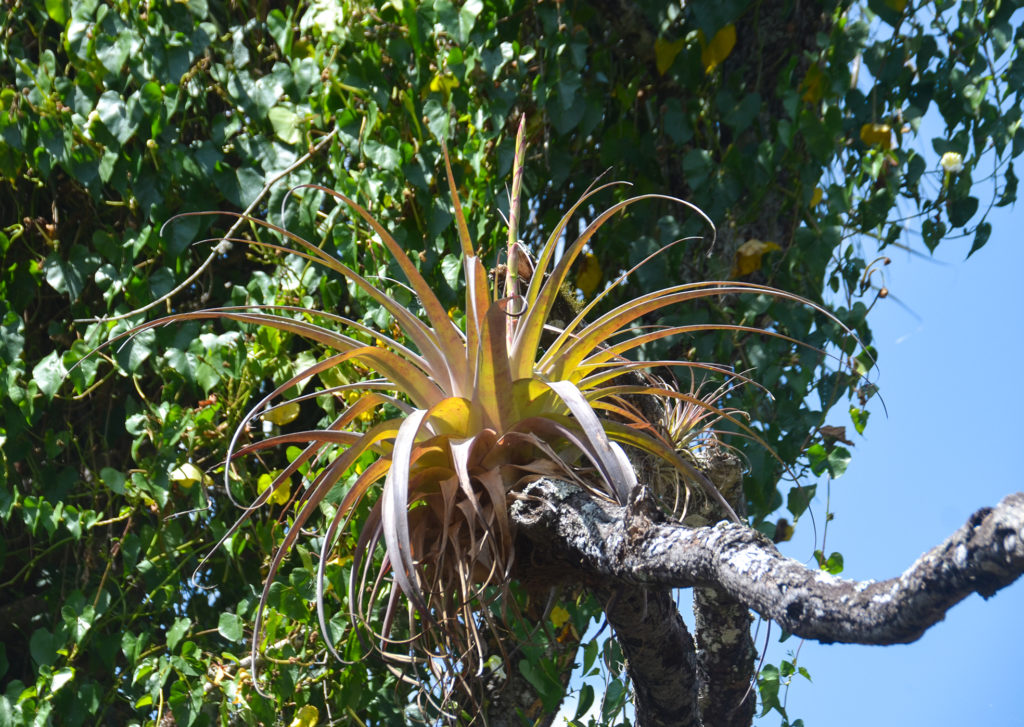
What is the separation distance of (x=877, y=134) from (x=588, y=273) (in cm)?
50

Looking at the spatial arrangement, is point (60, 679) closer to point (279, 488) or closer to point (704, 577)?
point (279, 488)

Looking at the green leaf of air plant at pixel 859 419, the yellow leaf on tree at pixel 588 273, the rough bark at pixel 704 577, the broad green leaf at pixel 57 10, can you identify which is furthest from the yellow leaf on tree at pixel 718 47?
the broad green leaf at pixel 57 10

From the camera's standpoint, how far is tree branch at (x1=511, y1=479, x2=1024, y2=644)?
45 centimetres

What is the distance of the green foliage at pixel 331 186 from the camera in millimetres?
1489

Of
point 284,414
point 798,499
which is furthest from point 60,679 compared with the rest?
point 798,499

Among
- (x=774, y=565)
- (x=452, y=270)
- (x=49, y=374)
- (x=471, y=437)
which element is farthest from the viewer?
(x=49, y=374)

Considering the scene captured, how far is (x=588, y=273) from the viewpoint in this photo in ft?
5.25

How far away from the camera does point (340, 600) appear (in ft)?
4.63

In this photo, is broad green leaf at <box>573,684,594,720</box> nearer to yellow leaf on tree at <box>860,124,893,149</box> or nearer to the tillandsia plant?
the tillandsia plant

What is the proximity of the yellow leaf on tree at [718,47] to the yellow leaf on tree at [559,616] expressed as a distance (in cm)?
87

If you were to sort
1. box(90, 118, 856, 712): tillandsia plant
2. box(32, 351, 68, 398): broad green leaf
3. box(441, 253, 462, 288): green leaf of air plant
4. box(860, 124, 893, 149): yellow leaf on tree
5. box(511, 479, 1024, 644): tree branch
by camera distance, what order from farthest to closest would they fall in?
box(32, 351, 68, 398): broad green leaf → box(860, 124, 893, 149): yellow leaf on tree → box(441, 253, 462, 288): green leaf of air plant → box(90, 118, 856, 712): tillandsia plant → box(511, 479, 1024, 644): tree branch

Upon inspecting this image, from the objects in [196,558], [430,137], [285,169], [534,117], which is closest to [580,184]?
[534,117]

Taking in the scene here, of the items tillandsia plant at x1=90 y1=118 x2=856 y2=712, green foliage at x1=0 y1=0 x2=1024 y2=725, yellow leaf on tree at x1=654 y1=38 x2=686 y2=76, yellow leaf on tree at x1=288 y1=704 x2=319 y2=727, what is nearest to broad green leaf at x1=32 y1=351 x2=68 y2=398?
green foliage at x1=0 y1=0 x2=1024 y2=725

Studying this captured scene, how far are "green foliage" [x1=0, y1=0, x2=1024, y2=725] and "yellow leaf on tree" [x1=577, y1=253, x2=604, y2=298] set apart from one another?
0.02 metres
